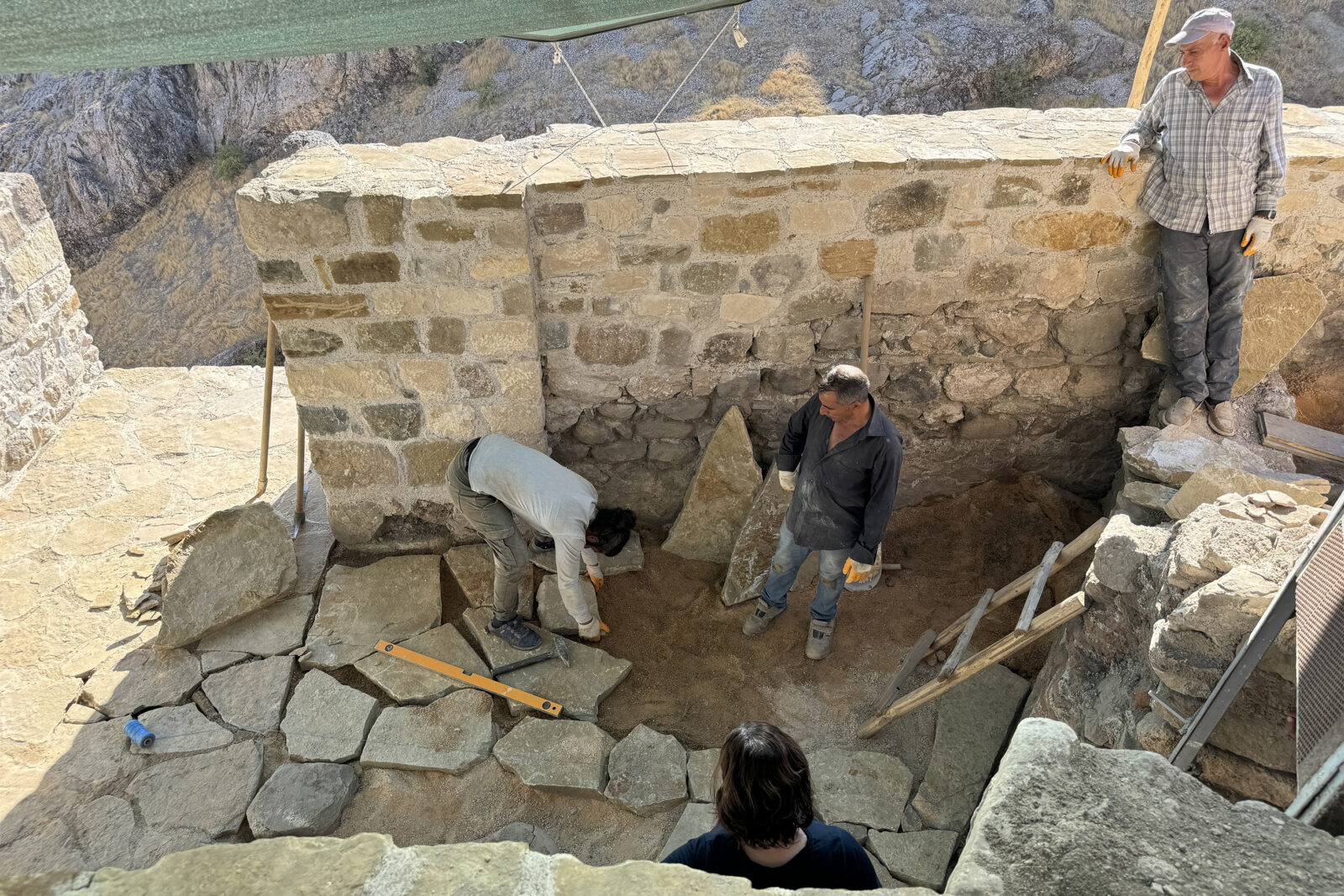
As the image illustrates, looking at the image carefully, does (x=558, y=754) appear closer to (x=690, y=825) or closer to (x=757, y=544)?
(x=690, y=825)

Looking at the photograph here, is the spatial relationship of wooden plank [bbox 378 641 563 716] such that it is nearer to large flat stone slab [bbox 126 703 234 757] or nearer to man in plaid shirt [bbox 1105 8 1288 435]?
large flat stone slab [bbox 126 703 234 757]

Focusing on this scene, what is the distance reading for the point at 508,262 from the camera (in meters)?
3.99

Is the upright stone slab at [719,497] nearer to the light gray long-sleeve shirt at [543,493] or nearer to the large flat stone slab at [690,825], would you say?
the light gray long-sleeve shirt at [543,493]

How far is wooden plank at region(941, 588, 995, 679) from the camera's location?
3.58 m

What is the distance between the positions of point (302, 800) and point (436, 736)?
0.61 meters

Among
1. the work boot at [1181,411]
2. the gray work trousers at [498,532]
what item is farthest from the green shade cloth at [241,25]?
the work boot at [1181,411]

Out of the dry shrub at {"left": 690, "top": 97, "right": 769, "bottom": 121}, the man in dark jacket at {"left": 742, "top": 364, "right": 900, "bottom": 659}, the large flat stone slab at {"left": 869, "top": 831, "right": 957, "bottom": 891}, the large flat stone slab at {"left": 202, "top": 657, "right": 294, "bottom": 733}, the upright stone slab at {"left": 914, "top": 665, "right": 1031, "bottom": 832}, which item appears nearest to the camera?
the large flat stone slab at {"left": 869, "top": 831, "right": 957, "bottom": 891}

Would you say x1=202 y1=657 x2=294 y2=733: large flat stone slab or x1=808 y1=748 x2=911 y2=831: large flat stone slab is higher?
x1=202 y1=657 x2=294 y2=733: large flat stone slab

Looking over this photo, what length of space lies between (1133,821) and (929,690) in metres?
2.22

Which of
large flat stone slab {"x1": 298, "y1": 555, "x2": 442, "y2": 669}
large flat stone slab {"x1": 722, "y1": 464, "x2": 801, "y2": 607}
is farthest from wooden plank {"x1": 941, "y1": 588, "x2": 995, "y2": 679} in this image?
large flat stone slab {"x1": 298, "y1": 555, "x2": 442, "y2": 669}

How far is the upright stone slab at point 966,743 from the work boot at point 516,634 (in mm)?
1946

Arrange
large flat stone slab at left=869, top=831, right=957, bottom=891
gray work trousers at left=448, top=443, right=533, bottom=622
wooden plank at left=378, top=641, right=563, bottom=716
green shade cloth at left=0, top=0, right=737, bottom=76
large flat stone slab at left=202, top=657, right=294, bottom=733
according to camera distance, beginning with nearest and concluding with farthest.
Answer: green shade cloth at left=0, top=0, right=737, bottom=76 < large flat stone slab at left=869, top=831, right=957, bottom=891 < large flat stone slab at left=202, top=657, right=294, bottom=733 < wooden plank at left=378, top=641, right=563, bottom=716 < gray work trousers at left=448, top=443, right=533, bottom=622

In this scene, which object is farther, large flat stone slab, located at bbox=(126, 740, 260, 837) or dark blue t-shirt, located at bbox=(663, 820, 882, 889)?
large flat stone slab, located at bbox=(126, 740, 260, 837)

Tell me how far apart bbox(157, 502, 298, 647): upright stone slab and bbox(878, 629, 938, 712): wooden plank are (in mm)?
3202
